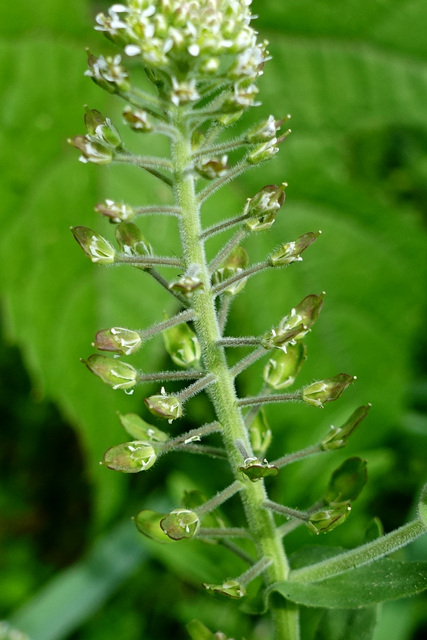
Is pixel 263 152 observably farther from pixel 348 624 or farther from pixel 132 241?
pixel 348 624

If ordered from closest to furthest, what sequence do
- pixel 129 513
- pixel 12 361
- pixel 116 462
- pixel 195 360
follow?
pixel 116 462 → pixel 195 360 → pixel 129 513 → pixel 12 361

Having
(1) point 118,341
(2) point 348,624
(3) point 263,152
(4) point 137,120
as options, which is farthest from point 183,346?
(2) point 348,624

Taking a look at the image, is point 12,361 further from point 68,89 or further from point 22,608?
point 68,89

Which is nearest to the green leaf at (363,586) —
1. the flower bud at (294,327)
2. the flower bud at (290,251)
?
the flower bud at (294,327)

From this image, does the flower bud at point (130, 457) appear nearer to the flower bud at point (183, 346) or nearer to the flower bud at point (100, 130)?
the flower bud at point (183, 346)

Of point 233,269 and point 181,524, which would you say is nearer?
point 181,524

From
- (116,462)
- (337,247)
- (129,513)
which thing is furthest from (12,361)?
(116,462)
